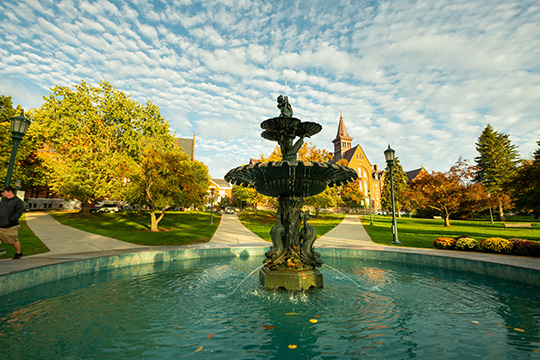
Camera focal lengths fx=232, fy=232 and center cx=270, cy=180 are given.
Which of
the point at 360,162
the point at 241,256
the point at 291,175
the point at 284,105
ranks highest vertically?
the point at 360,162

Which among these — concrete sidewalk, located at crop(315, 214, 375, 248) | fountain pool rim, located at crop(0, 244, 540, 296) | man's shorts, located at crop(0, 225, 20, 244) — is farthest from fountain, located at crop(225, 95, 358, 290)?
man's shorts, located at crop(0, 225, 20, 244)

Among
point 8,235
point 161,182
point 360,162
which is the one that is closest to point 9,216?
point 8,235

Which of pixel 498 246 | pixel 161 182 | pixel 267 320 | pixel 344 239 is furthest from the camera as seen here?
pixel 161 182

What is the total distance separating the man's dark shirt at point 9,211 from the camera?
699 centimetres

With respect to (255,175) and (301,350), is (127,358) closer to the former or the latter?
(301,350)

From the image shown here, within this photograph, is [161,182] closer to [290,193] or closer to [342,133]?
[290,193]

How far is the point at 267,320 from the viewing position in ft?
13.5

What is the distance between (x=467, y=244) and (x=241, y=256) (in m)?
9.79

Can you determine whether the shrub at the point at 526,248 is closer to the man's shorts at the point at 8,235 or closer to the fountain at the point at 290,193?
the fountain at the point at 290,193

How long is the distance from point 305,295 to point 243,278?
2191 mm

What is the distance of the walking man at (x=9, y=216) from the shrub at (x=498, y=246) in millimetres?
16411

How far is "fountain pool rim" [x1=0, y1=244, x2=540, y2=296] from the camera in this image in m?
5.68

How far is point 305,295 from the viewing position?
5555 millimetres

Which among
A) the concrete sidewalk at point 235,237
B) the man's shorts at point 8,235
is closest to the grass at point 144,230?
the concrete sidewalk at point 235,237
